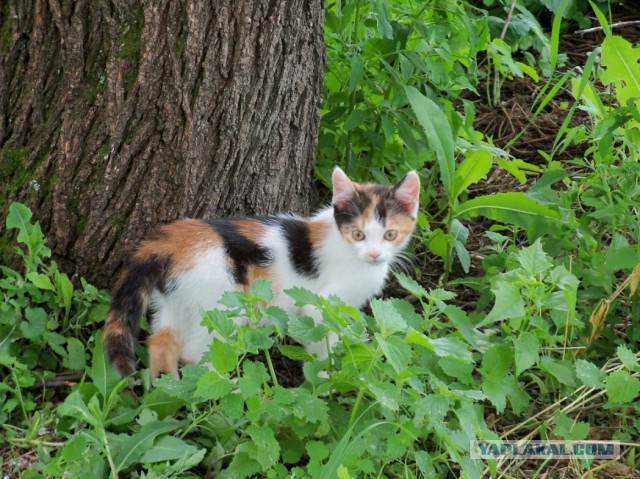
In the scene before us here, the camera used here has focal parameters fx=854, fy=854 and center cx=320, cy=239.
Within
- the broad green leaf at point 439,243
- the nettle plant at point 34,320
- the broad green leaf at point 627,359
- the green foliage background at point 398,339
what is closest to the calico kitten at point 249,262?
the green foliage background at point 398,339

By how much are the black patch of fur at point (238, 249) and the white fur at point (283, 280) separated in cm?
4

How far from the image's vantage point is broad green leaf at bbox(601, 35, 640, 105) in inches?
149

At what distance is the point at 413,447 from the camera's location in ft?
9.84

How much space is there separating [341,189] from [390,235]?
285 millimetres

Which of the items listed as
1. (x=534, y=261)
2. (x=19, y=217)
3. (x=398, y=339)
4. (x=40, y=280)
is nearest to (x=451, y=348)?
(x=398, y=339)

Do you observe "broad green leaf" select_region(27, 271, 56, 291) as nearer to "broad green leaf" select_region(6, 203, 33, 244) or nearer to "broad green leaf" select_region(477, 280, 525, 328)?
"broad green leaf" select_region(6, 203, 33, 244)

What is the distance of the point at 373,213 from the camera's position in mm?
3555

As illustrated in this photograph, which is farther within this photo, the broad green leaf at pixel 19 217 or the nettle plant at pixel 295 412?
the broad green leaf at pixel 19 217

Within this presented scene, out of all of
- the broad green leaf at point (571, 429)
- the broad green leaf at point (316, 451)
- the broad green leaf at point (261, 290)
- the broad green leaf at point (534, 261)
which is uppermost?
the broad green leaf at point (261, 290)

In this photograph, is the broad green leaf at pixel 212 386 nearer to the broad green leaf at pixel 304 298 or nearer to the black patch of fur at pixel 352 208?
the broad green leaf at pixel 304 298

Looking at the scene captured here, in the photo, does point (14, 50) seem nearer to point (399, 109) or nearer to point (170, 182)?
point (170, 182)

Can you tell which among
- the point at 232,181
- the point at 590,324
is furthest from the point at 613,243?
the point at 232,181

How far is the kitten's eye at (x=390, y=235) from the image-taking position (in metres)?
3.60

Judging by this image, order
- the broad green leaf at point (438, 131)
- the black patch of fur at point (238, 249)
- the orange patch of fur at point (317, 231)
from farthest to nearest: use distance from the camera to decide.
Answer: the broad green leaf at point (438, 131)
the orange patch of fur at point (317, 231)
the black patch of fur at point (238, 249)
